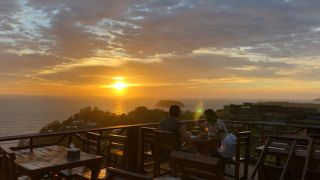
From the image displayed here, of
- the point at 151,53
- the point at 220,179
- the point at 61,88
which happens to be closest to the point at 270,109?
the point at 151,53

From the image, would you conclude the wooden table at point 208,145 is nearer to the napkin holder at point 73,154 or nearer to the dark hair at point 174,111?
the dark hair at point 174,111

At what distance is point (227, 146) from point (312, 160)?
144 centimetres

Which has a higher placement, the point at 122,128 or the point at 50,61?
the point at 50,61

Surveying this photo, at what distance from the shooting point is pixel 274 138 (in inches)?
259

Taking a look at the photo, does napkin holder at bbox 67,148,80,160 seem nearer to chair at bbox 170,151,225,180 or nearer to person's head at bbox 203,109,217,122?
chair at bbox 170,151,225,180

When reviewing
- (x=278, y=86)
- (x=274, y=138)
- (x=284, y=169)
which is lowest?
(x=284, y=169)

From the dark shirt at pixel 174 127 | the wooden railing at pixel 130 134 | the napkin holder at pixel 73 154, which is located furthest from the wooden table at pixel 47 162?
the dark shirt at pixel 174 127

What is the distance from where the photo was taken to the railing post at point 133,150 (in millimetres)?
7477

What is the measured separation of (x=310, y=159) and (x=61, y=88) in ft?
209

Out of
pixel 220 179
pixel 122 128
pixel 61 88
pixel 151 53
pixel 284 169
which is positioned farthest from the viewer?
pixel 61 88

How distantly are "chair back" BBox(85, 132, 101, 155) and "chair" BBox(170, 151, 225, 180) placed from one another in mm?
1761

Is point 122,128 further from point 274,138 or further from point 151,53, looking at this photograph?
point 151,53

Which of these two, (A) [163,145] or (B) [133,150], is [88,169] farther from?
(B) [133,150]

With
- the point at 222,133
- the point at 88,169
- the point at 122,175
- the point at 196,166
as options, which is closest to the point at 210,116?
the point at 222,133
